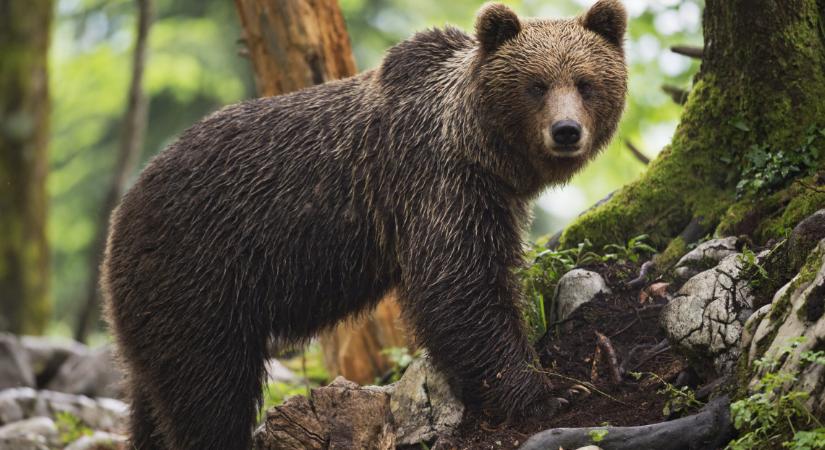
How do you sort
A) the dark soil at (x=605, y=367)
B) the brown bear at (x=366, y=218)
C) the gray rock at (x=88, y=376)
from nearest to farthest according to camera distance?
the dark soil at (x=605, y=367) < the brown bear at (x=366, y=218) < the gray rock at (x=88, y=376)

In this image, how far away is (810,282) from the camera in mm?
4930

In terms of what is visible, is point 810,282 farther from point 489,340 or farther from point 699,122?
point 699,122

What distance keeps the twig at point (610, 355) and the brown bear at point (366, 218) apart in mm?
420

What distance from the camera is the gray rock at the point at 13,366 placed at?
36.9ft

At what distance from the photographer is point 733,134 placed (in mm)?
7043

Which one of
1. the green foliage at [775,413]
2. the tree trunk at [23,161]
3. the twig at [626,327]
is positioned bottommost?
the green foliage at [775,413]

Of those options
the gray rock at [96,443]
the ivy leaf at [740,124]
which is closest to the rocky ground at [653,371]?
the ivy leaf at [740,124]

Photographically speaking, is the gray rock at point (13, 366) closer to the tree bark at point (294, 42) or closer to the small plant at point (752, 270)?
the tree bark at point (294, 42)

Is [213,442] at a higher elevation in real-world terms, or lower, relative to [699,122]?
lower

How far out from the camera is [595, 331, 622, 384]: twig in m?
6.03

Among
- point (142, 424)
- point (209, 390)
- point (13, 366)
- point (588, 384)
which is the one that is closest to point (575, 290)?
point (588, 384)

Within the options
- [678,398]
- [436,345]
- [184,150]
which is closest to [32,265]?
[184,150]

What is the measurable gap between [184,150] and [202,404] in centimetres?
175

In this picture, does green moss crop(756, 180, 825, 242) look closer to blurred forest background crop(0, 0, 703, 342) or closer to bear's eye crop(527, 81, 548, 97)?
bear's eye crop(527, 81, 548, 97)
